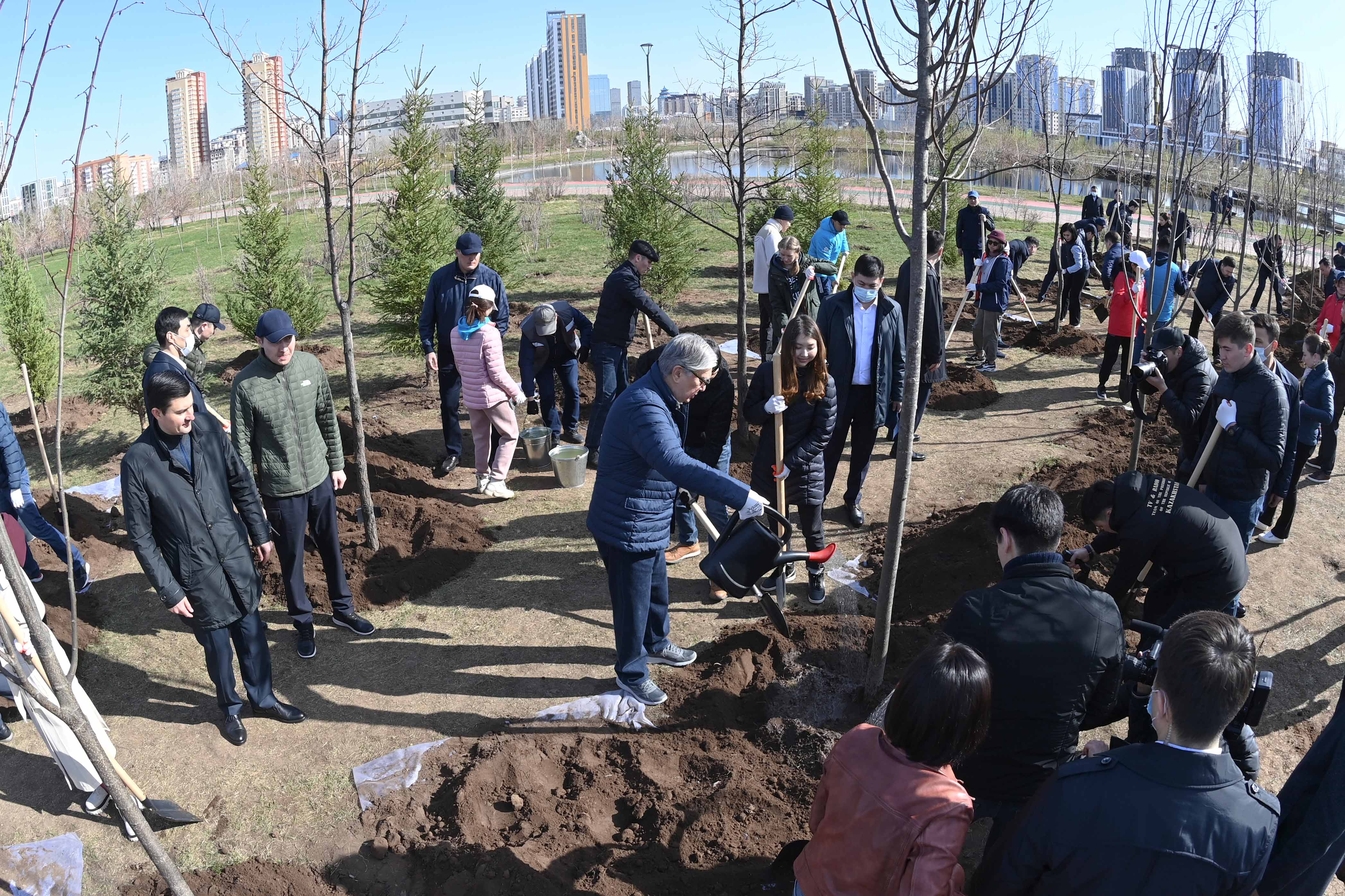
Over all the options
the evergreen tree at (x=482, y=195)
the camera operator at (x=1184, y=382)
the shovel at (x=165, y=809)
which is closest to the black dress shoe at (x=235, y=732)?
the shovel at (x=165, y=809)

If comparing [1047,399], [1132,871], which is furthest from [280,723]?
[1047,399]

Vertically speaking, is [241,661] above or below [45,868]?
above

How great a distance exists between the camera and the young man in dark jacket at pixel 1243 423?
16.0 ft

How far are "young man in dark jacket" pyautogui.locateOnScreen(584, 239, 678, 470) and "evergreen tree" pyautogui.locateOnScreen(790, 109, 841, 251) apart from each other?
24.9 feet

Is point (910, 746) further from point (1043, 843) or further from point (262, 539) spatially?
point (262, 539)

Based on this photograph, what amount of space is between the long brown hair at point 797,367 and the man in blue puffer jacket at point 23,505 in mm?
4216

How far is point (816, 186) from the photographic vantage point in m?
15.3

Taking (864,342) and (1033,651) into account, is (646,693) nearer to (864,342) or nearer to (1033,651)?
(1033,651)

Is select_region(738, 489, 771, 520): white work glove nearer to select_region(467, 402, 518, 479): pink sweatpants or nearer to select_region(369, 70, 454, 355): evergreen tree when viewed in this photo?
select_region(467, 402, 518, 479): pink sweatpants

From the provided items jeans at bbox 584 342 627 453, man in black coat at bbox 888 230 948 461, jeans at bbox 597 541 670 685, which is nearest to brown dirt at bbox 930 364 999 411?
man in black coat at bbox 888 230 948 461

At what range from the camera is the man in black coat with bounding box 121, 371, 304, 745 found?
13.6 feet

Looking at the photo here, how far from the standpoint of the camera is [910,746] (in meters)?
2.22

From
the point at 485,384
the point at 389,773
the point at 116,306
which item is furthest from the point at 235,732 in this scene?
the point at 116,306

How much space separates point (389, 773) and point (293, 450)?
6.09 feet
